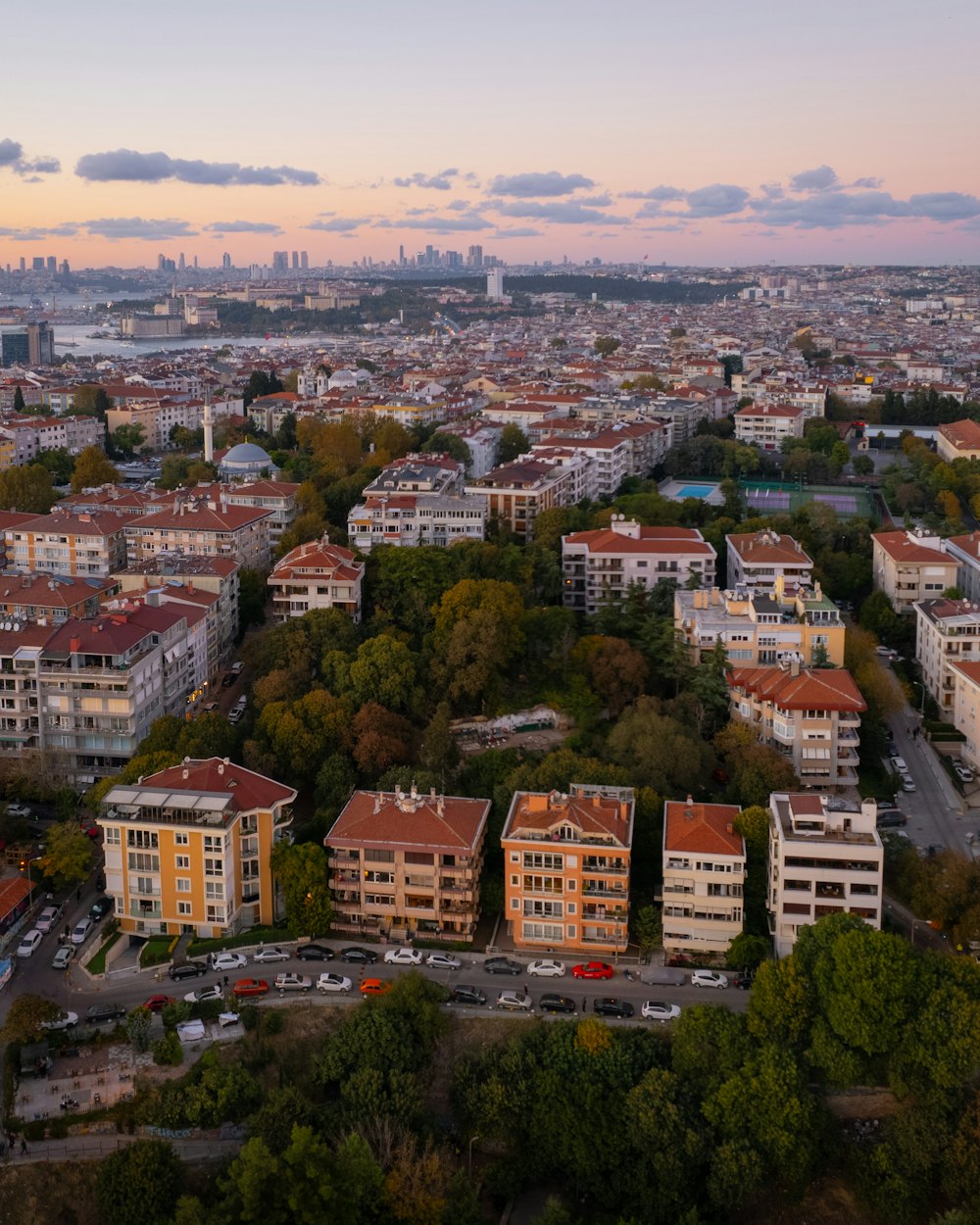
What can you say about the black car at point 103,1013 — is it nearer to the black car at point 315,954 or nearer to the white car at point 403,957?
the black car at point 315,954

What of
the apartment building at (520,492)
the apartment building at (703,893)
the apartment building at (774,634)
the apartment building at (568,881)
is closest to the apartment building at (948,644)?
the apartment building at (774,634)

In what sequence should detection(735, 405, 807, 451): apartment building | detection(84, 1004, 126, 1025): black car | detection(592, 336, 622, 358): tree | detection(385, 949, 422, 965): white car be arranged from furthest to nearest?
detection(592, 336, 622, 358): tree < detection(735, 405, 807, 451): apartment building < detection(385, 949, 422, 965): white car < detection(84, 1004, 126, 1025): black car

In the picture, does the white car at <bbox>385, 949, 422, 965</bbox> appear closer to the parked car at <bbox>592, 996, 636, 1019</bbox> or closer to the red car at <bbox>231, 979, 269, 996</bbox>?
the red car at <bbox>231, 979, 269, 996</bbox>

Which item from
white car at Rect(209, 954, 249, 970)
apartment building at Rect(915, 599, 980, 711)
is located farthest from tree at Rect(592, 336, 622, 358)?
white car at Rect(209, 954, 249, 970)

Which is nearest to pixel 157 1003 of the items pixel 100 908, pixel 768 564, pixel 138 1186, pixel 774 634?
pixel 100 908

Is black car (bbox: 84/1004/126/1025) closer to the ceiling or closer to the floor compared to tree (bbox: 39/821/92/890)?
closer to the floor

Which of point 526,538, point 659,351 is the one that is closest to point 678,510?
point 526,538

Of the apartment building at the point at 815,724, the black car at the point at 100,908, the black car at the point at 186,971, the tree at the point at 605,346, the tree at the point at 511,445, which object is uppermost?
the tree at the point at 605,346
